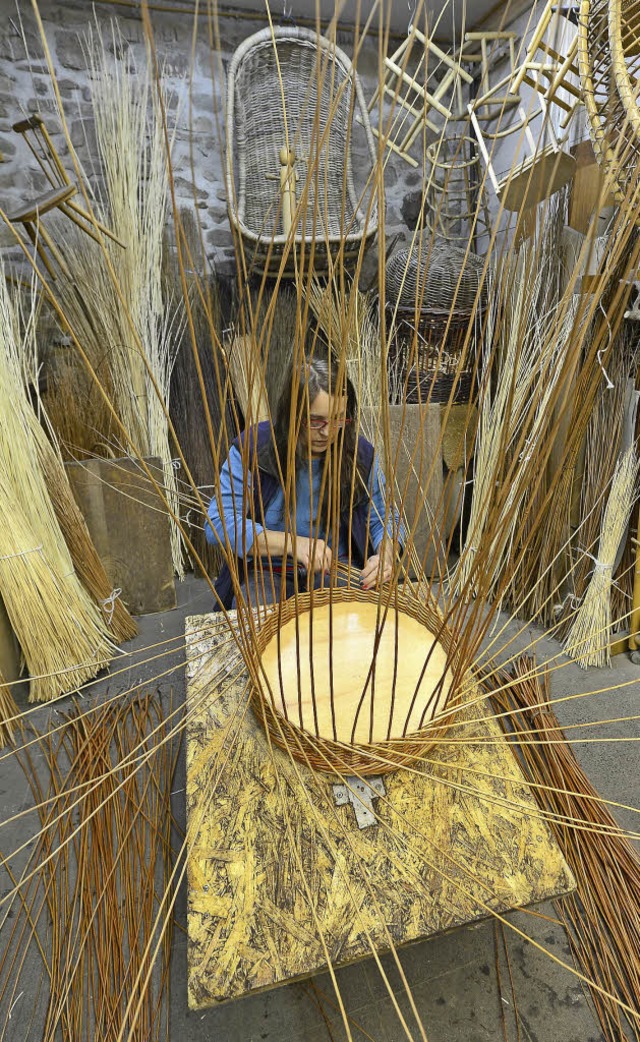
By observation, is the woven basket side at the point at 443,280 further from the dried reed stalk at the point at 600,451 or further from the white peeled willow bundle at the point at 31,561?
the white peeled willow bundle at the point at 31,561

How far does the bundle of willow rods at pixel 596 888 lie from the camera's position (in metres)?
0.93

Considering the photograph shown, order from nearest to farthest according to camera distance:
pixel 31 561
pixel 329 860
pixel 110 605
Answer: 1. pixel 329 860
2. pixel 31 561
3. pixel 110 605

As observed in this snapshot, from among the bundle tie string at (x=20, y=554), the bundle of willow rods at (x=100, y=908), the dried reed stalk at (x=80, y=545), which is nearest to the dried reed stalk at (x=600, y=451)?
the bundle of willow rods at (x=100, y=908)

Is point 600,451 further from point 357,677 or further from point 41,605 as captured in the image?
point 41,605

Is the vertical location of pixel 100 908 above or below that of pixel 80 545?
below

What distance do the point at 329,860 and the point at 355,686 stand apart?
25cm

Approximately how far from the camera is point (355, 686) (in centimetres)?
92

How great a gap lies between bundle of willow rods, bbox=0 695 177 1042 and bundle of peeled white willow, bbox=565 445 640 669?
137 cm

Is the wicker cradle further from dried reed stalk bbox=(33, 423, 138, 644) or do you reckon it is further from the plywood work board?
the plywood work board

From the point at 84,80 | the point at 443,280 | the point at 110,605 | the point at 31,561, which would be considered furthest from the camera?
the point at 84,80

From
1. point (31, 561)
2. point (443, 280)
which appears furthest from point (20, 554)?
point (443, 280)


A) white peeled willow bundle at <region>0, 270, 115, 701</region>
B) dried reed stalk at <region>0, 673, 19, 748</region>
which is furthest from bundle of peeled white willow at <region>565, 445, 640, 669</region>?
dried reed stalk at <region>0, 673, 19, 748</region>

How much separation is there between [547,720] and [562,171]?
1866mm

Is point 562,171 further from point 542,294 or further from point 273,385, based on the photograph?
point 273,385
